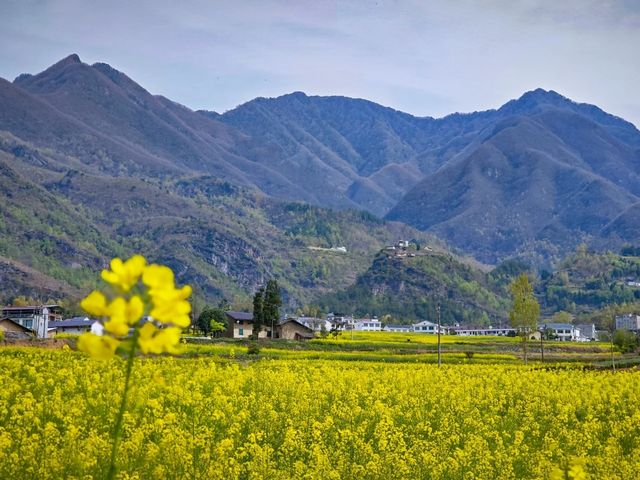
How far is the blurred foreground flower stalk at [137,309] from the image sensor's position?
4480 millimetres

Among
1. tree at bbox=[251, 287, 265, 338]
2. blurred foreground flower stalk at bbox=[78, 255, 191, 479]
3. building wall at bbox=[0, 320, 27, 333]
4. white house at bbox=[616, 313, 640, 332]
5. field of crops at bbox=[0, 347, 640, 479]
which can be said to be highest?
white house at bbox=[616, 313, 640, 332]

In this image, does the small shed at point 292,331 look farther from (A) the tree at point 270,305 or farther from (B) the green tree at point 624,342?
(B) the green tree at point 624,342

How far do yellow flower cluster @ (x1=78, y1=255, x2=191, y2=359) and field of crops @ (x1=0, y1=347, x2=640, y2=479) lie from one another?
0.56m

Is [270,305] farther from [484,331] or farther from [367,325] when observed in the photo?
[484,331]

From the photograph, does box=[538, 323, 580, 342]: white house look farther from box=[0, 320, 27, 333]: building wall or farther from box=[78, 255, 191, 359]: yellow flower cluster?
box=[78, 255, 191, 359]: yellow flower cluster

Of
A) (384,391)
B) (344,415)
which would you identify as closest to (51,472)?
(344,415)

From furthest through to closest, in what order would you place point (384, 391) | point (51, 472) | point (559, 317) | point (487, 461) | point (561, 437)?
point (559, 317)
point (384, 391)
point (561, 437)
point (487, 461)
point (51, 472)

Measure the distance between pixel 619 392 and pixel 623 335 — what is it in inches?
2186

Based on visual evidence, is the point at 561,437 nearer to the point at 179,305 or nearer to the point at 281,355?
the point at 179,305

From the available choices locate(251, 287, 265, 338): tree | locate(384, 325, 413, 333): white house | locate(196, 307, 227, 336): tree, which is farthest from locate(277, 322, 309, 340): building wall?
locate(384, 325, 413, 333): white house

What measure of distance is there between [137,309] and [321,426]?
13527mm

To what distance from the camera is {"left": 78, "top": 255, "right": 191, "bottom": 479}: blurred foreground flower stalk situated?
4480 mm

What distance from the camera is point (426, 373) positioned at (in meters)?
35.4

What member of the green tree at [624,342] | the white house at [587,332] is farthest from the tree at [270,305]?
the white house at [587,332]
